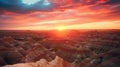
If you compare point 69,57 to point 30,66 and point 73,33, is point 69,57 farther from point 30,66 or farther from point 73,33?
point 73,33

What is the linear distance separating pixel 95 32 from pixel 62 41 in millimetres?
20146

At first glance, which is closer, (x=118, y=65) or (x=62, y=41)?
(x=118, y=65)

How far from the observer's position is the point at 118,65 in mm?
16391

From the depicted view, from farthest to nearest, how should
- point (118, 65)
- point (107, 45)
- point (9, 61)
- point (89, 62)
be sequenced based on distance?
1. point (107, 45)
2. point (89, 62)
3. point (9, 61)
4. point (118, 65)

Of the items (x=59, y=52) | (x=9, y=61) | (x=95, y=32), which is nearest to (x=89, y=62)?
(x=59, y=52)

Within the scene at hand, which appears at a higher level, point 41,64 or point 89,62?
point 41,64

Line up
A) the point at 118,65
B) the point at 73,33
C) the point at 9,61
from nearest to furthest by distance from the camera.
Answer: the point at 118,65 < the point at 9,61 < the point at 73,33

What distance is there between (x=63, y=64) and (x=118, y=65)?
702cm

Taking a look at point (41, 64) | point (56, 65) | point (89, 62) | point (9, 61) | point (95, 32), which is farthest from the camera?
point (95, 32)

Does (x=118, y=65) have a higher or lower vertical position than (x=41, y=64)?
lower

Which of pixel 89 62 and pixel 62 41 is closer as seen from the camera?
pixel 89 62

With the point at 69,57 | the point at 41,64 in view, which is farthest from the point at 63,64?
the point at 69,57

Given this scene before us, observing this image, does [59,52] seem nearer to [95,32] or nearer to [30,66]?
[30,66]

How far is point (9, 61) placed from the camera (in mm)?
17703
